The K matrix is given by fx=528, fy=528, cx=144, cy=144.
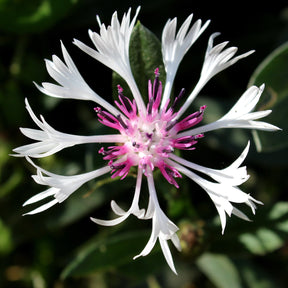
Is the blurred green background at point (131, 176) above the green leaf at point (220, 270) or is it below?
above

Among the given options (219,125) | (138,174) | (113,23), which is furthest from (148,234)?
(113,23)

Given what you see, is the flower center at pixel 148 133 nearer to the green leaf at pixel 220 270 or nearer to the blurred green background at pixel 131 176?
the blurred green background at pixel 131 176

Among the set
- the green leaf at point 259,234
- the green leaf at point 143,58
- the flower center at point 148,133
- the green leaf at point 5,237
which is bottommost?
the green leaf at point 259,234

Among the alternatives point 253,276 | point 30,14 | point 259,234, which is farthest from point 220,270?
point 30,14

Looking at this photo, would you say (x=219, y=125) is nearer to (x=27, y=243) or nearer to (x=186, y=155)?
(x=186, y=155)

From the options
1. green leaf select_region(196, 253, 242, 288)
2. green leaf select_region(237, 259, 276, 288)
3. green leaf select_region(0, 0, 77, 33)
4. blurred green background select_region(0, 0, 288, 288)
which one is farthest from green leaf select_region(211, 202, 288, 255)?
green leaf select_region(0, 0, 77, 33)

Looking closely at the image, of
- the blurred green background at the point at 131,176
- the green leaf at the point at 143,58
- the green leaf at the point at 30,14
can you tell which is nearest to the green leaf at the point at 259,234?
the blurred green background at the point at 131,176

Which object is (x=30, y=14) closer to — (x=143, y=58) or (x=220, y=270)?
(x=143, y=58)
